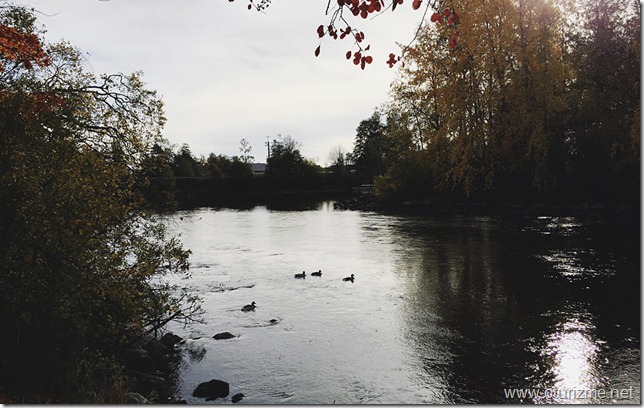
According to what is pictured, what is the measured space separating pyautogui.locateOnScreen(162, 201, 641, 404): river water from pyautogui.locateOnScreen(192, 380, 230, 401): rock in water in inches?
7.4

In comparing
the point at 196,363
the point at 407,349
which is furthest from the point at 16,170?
the point at 407,349

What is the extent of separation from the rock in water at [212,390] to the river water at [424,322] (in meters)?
0.19

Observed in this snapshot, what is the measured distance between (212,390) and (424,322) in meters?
5.16

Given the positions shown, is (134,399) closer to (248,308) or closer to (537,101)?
(248,308)

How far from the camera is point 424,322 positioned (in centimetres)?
1131

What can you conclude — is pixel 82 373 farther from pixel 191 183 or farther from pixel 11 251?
pixel 191 183

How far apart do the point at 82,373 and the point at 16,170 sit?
299 centimetres

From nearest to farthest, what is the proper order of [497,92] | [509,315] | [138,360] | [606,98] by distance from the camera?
1. [138,360]
2. [509,315]
3. [606,98]
4. [497,92]

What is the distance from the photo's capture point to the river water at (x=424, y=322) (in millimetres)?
8070

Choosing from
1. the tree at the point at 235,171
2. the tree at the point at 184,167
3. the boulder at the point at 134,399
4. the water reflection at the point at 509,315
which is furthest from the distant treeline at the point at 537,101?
the tree at the point at 184,167

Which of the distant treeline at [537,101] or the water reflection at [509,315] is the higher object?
the distant treeline at [537,101]

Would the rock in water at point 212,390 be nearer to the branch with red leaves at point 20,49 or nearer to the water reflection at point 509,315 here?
the water reflection at point 509,315

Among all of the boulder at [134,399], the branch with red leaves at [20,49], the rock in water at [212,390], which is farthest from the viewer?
the branch with red leaves at [20,49]

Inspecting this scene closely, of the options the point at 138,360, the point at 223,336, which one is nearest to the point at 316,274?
the point at 223,336
